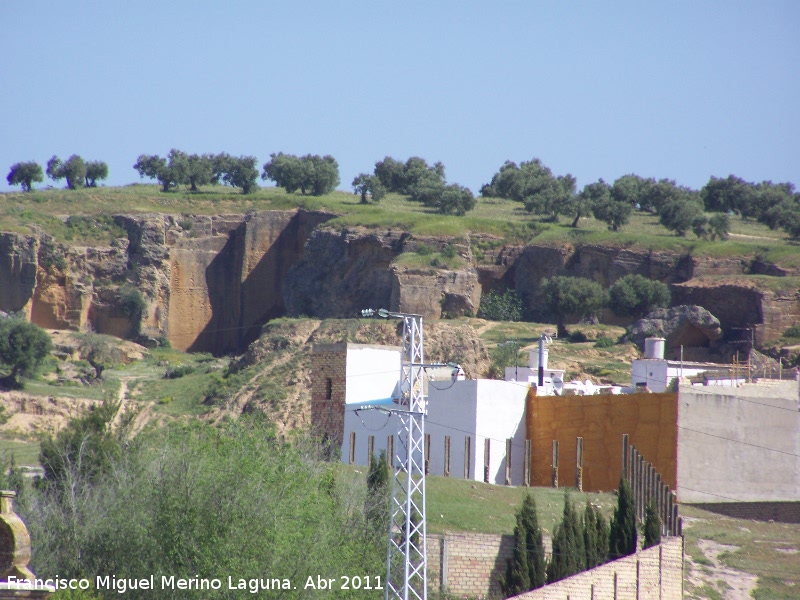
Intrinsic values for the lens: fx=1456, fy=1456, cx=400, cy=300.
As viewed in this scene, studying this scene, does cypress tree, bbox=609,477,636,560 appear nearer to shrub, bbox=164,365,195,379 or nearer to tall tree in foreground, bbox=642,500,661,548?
tall tree in foreground, bbox=642,500,661,548

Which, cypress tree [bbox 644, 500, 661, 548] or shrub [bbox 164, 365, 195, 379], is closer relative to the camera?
cypress tree [bbox 644, 500, 661, 548]

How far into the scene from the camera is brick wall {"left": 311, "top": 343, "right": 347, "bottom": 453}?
1655 inches

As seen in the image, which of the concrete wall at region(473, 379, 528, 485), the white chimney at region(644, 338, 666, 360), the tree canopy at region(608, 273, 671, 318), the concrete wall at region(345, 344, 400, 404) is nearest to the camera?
the concrete wall at region(473, 379, 528, 485)

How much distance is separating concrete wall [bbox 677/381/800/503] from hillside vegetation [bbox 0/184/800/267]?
Answer: 3006 cm

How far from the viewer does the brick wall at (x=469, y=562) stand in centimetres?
2748

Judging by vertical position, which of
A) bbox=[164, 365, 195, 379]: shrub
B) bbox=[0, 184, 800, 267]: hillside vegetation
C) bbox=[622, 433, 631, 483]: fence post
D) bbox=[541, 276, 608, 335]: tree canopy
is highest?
bbox=[0, 184, 800, 267]: hillside vegetation

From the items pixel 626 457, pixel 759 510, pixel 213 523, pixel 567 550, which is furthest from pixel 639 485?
pixel 213 523

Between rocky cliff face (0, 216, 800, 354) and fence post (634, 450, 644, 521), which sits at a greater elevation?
rocky cliff face (0, 216, 800, 354)

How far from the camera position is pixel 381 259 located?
222 feet

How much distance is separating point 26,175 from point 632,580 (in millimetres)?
62169

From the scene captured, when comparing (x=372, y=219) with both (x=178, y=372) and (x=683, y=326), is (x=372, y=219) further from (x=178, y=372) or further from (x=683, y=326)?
(x=683, y=326)

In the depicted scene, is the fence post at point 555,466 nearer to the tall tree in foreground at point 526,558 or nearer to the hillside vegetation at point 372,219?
the tall tree in foreground at point 526,558

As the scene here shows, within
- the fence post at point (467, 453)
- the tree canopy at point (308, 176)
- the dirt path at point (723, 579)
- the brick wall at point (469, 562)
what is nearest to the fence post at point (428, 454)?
the fence post at point (467, 453)

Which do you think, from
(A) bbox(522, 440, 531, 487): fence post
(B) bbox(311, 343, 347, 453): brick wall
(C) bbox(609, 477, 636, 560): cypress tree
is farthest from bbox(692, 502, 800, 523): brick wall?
(B) bbox(311, 343, 347, 453): brick wall
